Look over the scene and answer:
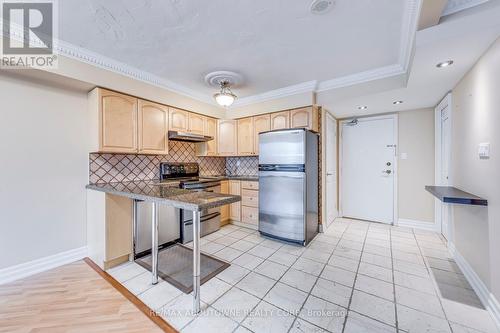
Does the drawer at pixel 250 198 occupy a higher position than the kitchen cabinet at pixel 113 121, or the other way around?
the kitchen cabinet at pixel 113 121

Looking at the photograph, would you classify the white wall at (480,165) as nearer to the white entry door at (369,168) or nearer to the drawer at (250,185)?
the white entry door at (369,168)

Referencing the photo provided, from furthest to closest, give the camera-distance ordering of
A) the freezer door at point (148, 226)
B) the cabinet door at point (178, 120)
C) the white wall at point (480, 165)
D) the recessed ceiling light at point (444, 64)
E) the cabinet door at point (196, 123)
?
the cabinet door at point (196, 123), the cabinet door at point (178, 120), the freezer door at point (148, 226), the recessed ceiling light at point (444, 64), the white wall at point (480, 165)

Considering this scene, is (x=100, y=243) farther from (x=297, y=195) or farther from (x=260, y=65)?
(x=260, y=65)

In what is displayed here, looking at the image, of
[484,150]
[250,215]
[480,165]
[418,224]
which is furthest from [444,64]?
[250,215]

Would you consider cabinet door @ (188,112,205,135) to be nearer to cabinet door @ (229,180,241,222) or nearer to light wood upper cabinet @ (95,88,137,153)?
light wood upper cabinet @ (95,88,137,153)

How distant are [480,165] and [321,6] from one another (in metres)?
1.96

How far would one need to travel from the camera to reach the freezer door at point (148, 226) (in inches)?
98.7

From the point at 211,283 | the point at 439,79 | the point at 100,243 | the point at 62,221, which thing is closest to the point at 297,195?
the point at 211,283

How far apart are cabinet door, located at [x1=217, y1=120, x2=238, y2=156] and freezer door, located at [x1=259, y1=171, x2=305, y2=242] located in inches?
43.0

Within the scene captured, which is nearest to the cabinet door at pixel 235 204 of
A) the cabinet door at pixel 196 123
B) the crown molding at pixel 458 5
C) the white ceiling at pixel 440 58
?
the cabinet door at pixel 196 123

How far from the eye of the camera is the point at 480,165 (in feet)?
5.86

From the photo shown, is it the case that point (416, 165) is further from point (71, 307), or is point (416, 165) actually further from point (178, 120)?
point (71, 307)

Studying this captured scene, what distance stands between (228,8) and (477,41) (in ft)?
6.48

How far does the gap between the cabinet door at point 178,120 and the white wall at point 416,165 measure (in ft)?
12.6
